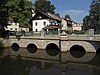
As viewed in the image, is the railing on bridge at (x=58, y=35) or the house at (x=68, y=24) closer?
the railing on bridge at (x=58, y=35)

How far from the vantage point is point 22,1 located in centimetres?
5959

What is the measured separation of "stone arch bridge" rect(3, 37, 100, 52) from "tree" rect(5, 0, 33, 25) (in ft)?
26.3

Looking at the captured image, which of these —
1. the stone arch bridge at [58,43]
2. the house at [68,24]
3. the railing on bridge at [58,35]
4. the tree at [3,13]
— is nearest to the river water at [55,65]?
the stone arch bridge at [58,43]

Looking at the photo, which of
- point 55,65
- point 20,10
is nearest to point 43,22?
point 20,10

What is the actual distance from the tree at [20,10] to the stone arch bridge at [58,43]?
26.3 ft

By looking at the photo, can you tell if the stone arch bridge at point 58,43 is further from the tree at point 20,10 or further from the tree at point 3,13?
the tree at point 20,10

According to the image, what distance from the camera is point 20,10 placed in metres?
56.5

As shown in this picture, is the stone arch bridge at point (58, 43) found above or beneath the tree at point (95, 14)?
beneath

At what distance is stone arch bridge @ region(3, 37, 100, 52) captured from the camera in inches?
1443

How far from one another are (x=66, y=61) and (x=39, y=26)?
40.3m

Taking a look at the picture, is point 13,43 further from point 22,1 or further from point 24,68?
point 24,68

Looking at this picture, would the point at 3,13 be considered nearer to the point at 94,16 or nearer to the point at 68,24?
the point at 94,16

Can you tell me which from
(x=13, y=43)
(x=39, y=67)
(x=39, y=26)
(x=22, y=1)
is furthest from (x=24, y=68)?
(x=39, y=26)

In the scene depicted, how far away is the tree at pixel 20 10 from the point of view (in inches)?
2001
